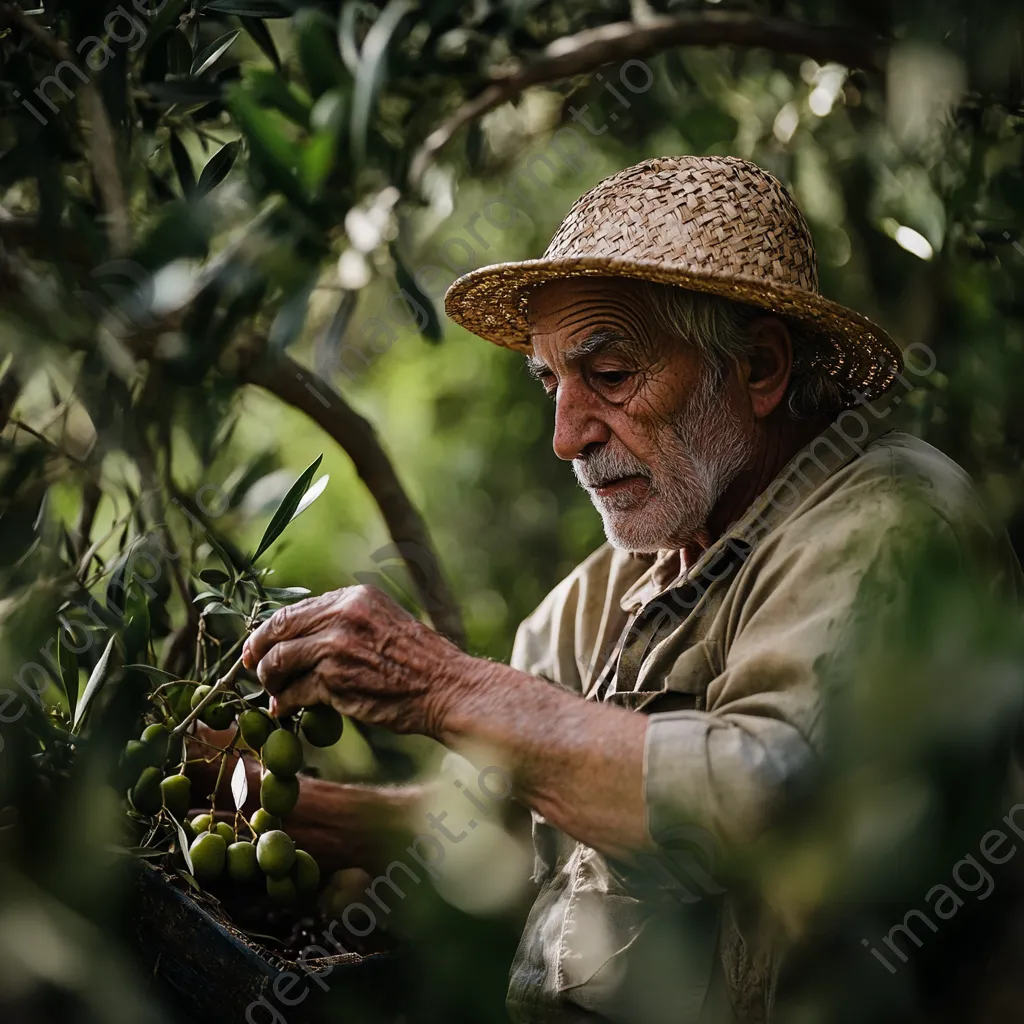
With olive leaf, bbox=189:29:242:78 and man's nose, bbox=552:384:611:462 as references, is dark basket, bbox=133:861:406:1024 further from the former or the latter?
olive leaf, bbox=189:29:242:78

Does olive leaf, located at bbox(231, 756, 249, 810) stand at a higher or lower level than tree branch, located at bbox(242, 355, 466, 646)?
higher

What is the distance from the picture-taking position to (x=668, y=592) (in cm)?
190

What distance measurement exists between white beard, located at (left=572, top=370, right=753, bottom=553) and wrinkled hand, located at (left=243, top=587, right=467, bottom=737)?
18.3 inches

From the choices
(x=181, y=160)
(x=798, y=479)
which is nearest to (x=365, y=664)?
(x=798, y=479)

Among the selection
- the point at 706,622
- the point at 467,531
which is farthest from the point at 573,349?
the point at 467,531

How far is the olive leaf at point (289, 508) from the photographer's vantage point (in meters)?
1.63

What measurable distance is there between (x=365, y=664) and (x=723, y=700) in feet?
1.56

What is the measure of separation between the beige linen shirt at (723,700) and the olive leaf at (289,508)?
55 centimetres

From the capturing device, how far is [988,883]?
65.5 inches

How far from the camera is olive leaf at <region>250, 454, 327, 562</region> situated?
1.63 metres

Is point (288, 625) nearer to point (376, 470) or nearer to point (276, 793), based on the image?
point (276, 793)

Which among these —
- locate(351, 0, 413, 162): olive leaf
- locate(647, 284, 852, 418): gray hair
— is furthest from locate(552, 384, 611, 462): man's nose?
locate(351, 0, 413, 162): olive leaf

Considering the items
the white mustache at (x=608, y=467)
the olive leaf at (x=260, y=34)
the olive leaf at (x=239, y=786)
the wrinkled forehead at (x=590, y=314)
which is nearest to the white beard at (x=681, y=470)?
the white mustache at (x=608, y=467)

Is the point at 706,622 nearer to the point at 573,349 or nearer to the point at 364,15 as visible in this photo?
the point at 573,349
